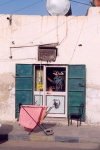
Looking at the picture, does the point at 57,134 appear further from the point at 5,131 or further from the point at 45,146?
the point at 5,131

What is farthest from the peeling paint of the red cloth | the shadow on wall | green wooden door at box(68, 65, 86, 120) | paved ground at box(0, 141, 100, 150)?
paved ground at box(0, 141, 100, 150)

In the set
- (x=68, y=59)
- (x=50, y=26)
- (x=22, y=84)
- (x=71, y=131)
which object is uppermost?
(x=50, y=26)

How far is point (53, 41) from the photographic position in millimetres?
12117

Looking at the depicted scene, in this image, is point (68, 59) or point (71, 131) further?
point (68, 59)

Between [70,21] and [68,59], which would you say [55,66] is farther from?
[70,21]

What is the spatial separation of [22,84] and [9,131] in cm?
187

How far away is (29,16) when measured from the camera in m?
12.2

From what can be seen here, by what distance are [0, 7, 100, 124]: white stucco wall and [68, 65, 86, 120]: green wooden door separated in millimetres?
170

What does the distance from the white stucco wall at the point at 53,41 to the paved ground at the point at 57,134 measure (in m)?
0.77

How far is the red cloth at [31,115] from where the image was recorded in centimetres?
1039

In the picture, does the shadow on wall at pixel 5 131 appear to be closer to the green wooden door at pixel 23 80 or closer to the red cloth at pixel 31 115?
the red cloth at pixel 31 115

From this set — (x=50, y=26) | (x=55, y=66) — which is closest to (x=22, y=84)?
(x=55, y=66)

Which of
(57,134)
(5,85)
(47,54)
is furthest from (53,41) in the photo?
(57,134)

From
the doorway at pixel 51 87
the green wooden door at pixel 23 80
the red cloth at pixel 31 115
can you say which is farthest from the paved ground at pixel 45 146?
the doorway at pixel 51 87
